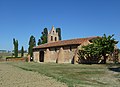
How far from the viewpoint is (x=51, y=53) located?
50.2m

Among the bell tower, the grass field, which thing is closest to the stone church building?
the bell tower

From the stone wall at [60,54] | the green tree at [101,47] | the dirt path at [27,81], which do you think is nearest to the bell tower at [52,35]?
the stone wall at [60,54]

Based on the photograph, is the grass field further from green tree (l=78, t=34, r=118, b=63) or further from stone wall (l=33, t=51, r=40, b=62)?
stone wall (l=33, t=51, r=40, b=62)

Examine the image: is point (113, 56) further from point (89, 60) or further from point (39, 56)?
point (39, 56)

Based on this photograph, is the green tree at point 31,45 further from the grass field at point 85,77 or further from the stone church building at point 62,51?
the grass field at point 85,77

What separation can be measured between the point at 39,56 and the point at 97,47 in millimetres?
22697

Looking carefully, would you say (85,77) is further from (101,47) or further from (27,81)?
(101,47)

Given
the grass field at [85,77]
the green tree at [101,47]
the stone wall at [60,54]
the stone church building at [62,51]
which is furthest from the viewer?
the stone wall at [60,54]

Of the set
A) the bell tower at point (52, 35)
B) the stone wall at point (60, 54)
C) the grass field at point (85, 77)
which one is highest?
the bell tower at point (52, 35)

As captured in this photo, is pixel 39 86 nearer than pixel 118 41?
Yes

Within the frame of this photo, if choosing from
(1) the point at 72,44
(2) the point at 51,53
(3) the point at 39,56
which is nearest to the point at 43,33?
(3) the point at 39,56

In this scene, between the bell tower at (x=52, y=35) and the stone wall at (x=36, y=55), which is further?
the bell tower at (x=52, y=35)

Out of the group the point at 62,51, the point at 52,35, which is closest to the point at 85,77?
the point at 62,51

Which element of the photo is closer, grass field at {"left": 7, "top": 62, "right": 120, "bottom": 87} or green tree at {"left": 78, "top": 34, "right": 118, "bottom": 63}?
grass field at {"left": 7, "top": 62, "right": 120, "bottom": 87}
